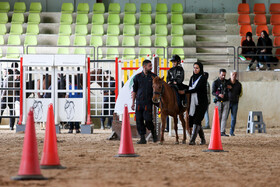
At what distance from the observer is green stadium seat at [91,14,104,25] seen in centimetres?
2442

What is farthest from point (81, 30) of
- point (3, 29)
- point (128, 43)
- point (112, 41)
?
point (3, 29)

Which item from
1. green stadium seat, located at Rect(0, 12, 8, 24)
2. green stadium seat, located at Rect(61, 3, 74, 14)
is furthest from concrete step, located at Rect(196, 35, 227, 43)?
green stadium seat, located at Rect(0, 12, 8, 24)

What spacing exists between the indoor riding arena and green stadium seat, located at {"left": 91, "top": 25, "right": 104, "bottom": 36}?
0.05 metres

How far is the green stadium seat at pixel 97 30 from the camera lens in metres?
23.8

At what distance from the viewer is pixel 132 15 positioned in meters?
24.7

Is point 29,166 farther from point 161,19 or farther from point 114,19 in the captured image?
point 161,19

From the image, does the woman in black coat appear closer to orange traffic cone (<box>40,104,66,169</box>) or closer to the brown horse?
the brown horse

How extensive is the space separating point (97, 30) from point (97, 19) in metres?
0.81

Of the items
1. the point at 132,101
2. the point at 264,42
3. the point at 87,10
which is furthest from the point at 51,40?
the point at 132,101

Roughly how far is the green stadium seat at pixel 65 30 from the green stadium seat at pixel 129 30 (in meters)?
2.28

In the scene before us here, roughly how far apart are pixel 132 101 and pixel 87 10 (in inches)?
547

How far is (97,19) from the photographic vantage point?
80.5 feet

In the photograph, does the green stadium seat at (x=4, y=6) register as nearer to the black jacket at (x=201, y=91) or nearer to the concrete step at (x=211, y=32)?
the concrete step at (x=211, y=32)

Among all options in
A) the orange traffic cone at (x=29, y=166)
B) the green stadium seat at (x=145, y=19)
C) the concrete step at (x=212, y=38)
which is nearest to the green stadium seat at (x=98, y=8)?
the green stadium seat at (x=145, y=19)
